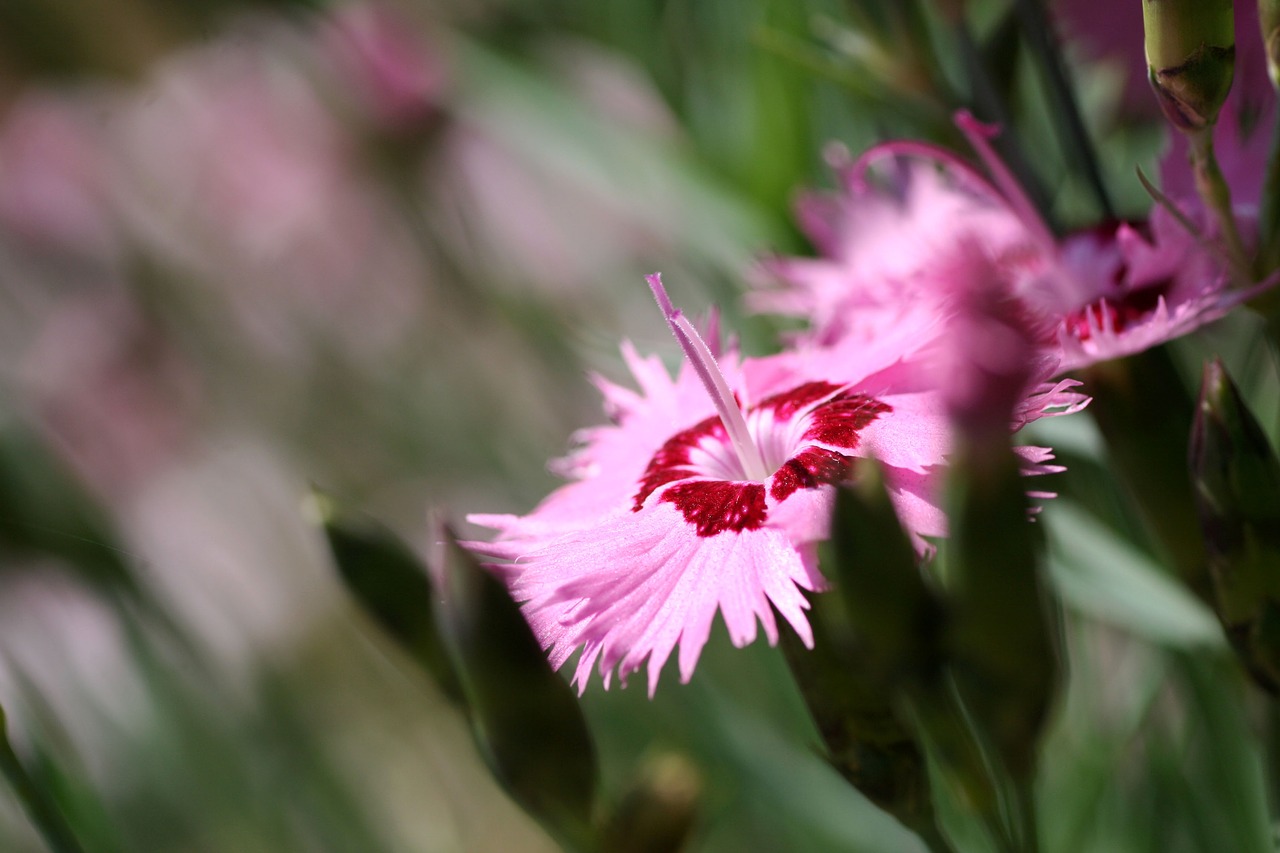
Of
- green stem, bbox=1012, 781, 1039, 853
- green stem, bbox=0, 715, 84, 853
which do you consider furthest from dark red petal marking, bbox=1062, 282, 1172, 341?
green stem, bbox=0, 715, 84, 853

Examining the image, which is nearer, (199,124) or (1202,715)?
(1202,715)

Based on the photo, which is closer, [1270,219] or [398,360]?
[1270,219]

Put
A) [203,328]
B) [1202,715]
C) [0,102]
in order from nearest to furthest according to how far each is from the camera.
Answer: [1202,715], [203,328], [0,102]

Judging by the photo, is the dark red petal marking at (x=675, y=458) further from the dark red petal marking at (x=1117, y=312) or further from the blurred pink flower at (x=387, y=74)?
the blurred pink flower at (x=387, y=74)

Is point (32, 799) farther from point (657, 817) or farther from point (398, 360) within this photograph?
point (398, 360)

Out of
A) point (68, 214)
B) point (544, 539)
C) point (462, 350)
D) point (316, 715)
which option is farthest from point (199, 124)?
point (544, 539)

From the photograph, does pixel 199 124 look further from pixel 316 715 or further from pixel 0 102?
pixel 316 715

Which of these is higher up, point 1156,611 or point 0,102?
point 0,102

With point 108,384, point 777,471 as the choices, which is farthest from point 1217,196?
point 108,384
